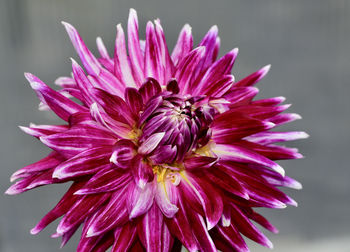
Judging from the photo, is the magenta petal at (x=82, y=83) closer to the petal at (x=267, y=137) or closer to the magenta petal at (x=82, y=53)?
the magenta petal at (x=82, y=53)

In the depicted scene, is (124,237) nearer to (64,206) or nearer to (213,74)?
(64,206)

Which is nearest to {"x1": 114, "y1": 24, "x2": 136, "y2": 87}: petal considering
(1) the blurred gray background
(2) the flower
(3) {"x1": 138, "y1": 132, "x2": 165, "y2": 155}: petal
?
(2) the flower

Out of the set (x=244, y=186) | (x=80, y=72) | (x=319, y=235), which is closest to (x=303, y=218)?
(x=319, y=235)

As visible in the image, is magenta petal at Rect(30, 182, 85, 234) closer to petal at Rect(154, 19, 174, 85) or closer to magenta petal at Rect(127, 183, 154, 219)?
magenta petal at Rect(127, 183, 154, 219)

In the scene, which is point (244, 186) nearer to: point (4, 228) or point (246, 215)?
point (246, 215)

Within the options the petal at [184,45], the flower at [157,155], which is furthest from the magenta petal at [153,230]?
the petal at [184,45]

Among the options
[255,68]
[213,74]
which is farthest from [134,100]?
[255,68]
